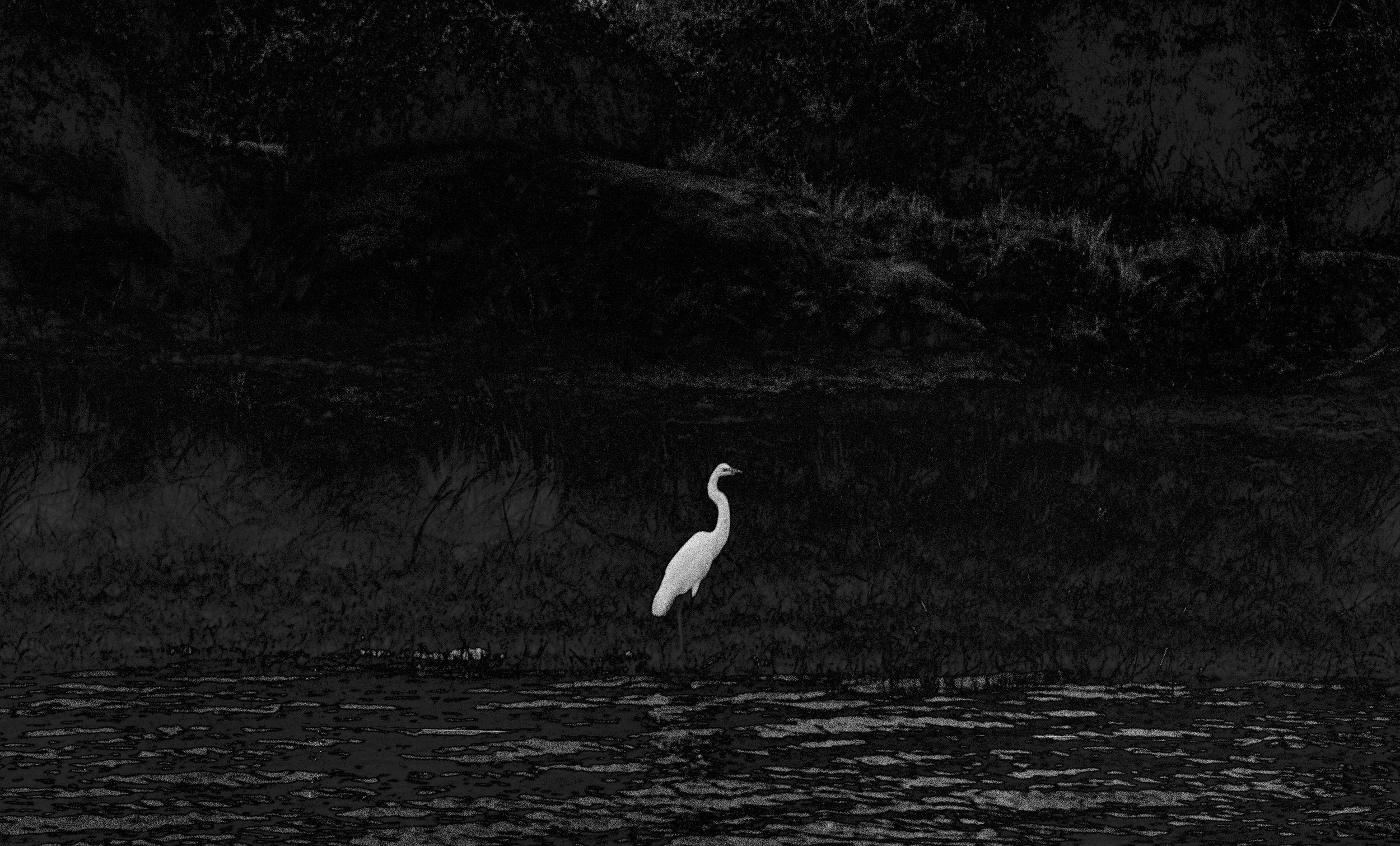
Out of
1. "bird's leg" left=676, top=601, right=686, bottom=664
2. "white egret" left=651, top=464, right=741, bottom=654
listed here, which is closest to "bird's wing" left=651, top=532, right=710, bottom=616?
"white egret" left=651, top=464, right=741, bottom=654

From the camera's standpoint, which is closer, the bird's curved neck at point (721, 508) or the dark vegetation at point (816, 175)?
the bird's curved neck at point (721, 508)

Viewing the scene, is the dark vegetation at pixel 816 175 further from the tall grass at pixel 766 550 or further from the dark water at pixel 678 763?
the dark water at pixel 678 763

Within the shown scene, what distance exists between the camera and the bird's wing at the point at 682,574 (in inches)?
472

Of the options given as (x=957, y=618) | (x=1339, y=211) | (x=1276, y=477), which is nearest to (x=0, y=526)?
(x=957, y=618)

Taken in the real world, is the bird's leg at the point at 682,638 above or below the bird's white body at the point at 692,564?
below

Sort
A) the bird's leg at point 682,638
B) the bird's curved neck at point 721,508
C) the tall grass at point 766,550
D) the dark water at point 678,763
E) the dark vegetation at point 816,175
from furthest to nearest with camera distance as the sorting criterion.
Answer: the dark vegetation at point 816,175 → the bird's curved neck at point 721,508 → the tall grass at point 766,550 → the bird's leg at point 682,638 → the dark water at point 678,763

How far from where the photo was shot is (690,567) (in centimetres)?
1214

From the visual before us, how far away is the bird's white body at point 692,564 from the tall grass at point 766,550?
248 millimetres

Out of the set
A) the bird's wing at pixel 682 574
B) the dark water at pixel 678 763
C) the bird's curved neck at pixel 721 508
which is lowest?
the dark water at pixel 678 763

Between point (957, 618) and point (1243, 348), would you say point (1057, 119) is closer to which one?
point (1243, 348)

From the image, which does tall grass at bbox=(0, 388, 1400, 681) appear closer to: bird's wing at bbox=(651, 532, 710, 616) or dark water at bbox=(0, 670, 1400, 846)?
bird's wing at bbox=(651, 532, 710, 616)

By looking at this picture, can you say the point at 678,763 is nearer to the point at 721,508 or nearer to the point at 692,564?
the point at 692,564

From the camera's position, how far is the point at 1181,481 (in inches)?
563

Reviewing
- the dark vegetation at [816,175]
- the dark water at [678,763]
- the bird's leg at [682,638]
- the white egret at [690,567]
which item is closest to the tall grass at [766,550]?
the bird's leg at [682,638]
